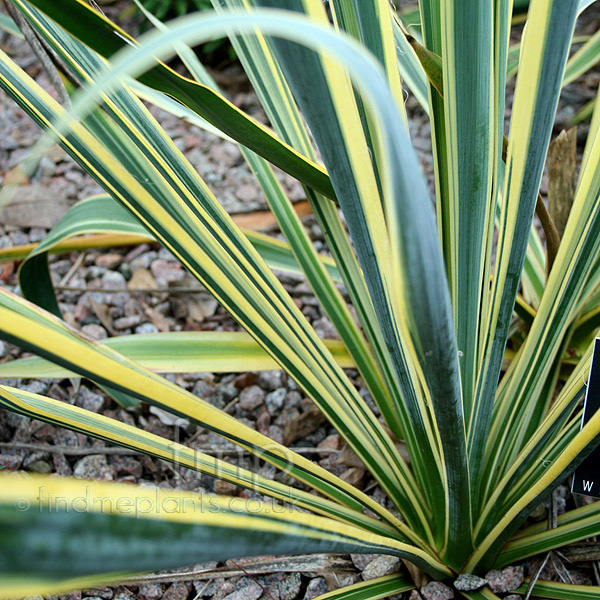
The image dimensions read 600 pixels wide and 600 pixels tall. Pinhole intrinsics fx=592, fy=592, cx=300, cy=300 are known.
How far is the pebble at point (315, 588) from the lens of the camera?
73 cm

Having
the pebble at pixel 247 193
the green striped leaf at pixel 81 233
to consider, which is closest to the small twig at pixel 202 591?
the green striped leaf at pixel 81 233

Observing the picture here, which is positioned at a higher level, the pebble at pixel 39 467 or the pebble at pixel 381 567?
the pebble at pixel 39 467

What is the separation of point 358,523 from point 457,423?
0.26 m

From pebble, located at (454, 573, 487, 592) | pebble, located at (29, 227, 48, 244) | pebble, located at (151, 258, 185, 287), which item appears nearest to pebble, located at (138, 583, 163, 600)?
pebble, located at (454, 573, 487, 592)

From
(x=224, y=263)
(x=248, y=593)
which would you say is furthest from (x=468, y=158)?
(x=248, y=593)

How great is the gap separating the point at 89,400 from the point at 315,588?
481 millimetres

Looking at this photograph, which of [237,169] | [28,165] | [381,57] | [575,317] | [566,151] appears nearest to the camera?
[28,165]

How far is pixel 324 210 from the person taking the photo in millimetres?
714

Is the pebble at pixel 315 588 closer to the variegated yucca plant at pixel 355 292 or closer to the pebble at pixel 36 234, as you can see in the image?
the variegated yucca plant at pixel 355 292

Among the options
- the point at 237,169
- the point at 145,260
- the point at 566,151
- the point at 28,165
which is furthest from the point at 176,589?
the point at 237,169

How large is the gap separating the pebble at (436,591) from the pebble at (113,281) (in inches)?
33.0

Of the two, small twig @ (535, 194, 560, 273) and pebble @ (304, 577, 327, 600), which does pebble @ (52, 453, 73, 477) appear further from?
small twig @ (535, 194, 560, 273)

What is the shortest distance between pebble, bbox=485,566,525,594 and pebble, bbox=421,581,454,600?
0.05m

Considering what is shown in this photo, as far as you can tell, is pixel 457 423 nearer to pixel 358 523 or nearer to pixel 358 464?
pixel 358 523
